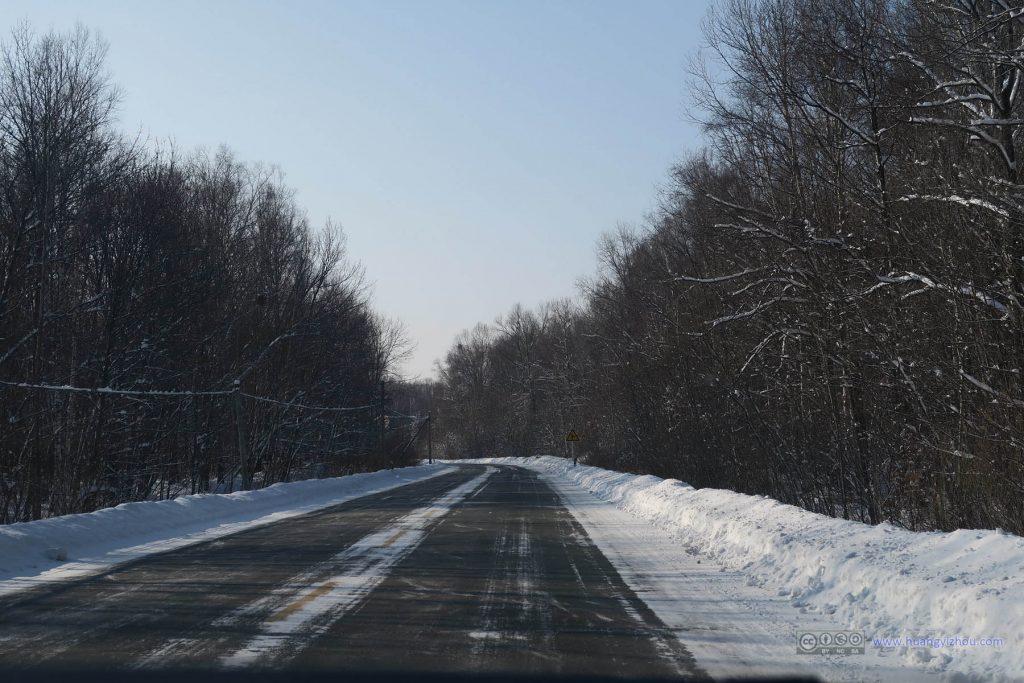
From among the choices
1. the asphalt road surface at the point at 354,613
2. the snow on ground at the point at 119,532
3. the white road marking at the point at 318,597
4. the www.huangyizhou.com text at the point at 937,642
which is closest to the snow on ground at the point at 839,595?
the www.huangyizhou.com text at the point at 937,642

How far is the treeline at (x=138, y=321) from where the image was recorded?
70.3 feet

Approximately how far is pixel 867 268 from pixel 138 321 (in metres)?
24.0

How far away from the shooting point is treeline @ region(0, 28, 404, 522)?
21422mm

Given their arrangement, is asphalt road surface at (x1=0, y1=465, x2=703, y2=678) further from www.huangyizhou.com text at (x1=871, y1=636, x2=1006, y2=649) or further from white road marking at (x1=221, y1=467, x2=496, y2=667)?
www.huangyizhou.com text at (x1=871, y1=636, x2=1006, y2=649)

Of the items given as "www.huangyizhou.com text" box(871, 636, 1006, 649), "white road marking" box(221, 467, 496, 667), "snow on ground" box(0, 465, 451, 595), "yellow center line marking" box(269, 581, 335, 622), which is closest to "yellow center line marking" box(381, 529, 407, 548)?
"white road marking" box(221, 467, 496, 667)

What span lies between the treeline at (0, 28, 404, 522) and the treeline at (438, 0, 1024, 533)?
49.0 ft

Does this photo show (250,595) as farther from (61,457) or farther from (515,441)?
(515,441)

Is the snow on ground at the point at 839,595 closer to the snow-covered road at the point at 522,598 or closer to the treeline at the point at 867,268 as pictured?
the snow-covered road at the point at 522,598

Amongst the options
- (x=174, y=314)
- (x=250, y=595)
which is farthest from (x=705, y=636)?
(x=174, y=314)

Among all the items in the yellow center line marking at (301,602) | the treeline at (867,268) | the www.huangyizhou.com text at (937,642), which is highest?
the treeline at (867,268)

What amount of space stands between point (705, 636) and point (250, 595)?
4429mm

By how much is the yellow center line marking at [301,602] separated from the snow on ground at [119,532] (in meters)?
3.23

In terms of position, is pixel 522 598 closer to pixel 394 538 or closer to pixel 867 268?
pixel 394 538

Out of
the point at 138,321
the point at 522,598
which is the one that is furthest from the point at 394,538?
the point at 138,321
